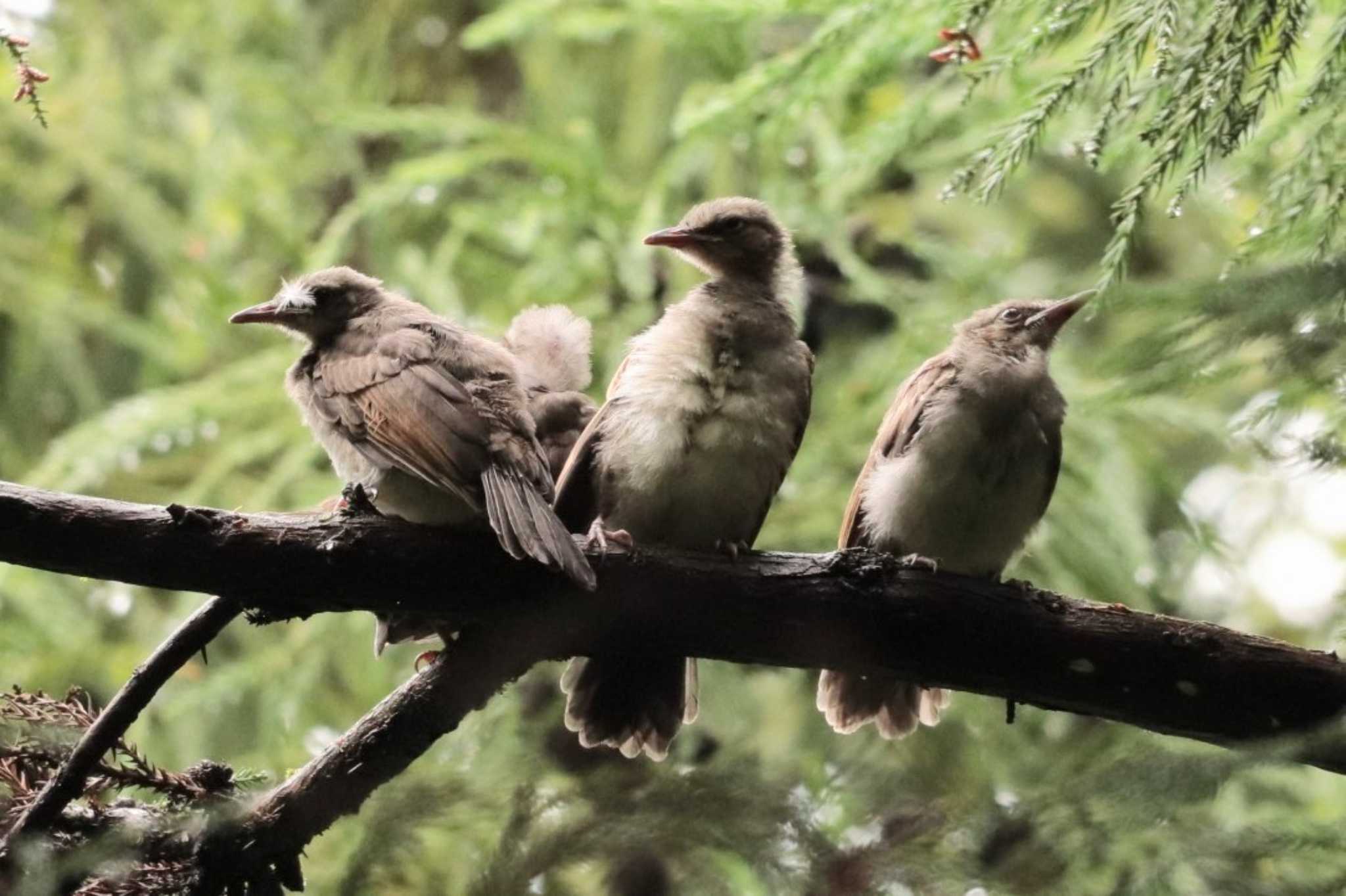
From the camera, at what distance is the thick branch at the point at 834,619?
318 centimetres

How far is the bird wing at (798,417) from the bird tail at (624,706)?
47cm

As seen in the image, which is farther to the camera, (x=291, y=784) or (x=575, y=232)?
(x=575, y=232)

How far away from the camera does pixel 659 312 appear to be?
21.3ft

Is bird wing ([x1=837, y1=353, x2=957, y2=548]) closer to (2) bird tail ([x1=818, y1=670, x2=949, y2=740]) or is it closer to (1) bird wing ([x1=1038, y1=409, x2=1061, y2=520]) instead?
(1) bird wing ([x1=1038, y1=409, x2=1061, y2=520])

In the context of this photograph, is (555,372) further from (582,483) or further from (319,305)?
(319,305)

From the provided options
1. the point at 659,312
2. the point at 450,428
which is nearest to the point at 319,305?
the point at 450,428

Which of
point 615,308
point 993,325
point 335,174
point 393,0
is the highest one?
point 393,0

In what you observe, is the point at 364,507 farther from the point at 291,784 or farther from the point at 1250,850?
the point at 1250,850

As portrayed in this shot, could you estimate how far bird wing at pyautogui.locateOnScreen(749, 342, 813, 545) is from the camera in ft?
13.4

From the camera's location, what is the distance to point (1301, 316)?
2.63 meters

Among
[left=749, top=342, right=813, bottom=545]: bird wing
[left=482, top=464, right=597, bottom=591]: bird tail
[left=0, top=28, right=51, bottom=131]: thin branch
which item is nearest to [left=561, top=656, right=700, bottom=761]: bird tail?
[left=749, top=342, right=813, bottom=545]: bird wing

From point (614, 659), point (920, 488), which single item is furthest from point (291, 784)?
point (920, 488)

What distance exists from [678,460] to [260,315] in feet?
4.01

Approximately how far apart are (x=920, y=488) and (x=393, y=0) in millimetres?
5899
